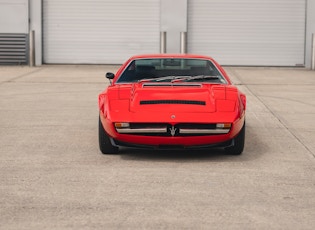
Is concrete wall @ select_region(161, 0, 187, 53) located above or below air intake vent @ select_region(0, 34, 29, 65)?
above

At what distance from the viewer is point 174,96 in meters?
8.66

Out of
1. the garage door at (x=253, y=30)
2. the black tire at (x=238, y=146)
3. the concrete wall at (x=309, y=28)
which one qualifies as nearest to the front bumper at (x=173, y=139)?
the black tire at (x=238, y=146)

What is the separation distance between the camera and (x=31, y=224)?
5586 millimetres

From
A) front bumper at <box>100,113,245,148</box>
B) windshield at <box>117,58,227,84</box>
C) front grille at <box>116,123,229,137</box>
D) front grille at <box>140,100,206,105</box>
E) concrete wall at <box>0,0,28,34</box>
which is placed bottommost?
front bumper at <box>100,113,245,148</box>

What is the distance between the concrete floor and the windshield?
2.95ft

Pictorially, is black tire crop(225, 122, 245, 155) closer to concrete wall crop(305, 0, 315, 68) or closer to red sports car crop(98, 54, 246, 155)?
red sports car crop(98, 54, 246, 155)

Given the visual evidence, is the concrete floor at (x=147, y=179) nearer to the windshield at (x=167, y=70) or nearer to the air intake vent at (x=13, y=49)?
the windshield at (x=167, y=70)

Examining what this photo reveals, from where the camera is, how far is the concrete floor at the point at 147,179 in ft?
19.0

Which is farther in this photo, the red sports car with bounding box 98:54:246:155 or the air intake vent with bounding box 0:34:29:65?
the air intake vent with bounding box 0:34:29:65

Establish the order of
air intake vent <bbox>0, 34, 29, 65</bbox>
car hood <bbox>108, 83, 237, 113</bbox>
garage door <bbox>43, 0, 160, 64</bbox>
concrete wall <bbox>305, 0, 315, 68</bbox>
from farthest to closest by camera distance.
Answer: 1. garage door <bbox>43, 0, 160, 64</bbox>
2. air intake vent <bbox>0, 34, 29, 65</bbox>
3. concrete wall <bbox>305, 0, 315, 68</bbox>
4. car hood <bbox>108, 83, 237, 113</bbox>

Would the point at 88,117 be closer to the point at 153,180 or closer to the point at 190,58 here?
the point at 190,58

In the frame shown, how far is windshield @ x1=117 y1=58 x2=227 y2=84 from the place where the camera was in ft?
31.3

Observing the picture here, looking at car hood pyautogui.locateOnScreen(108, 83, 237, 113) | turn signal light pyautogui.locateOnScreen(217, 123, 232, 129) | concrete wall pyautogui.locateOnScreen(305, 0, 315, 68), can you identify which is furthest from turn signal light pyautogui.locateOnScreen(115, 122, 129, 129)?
concrete wall pyautogui.locateOnScreen(305, 0, 315, 68)

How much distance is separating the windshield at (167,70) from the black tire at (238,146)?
113cm
